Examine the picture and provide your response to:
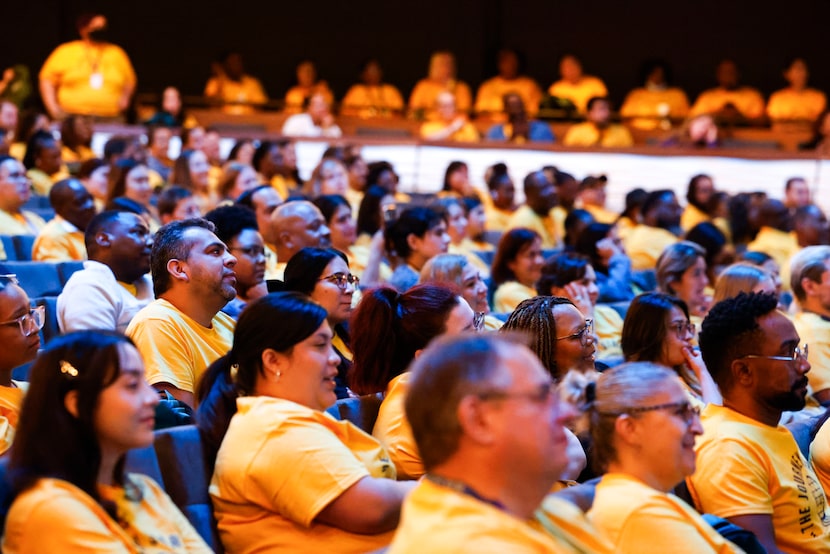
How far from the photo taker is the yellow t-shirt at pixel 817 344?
13.8 ft

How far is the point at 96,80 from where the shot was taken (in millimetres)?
9844

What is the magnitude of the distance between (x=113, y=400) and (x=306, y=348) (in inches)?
19.8

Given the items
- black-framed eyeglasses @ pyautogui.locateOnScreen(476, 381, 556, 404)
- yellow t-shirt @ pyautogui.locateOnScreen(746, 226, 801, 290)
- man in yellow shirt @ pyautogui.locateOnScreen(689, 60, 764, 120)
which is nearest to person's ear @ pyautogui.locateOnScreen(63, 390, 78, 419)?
black-framed eyeglasses @ pyautogui.locateOnScreen(476, 381, 556, 404)

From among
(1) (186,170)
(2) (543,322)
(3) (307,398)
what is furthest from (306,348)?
(1) (186,170)

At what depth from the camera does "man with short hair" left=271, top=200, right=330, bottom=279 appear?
465 centimetres

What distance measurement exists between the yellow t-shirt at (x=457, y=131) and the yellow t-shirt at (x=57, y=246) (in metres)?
5.08

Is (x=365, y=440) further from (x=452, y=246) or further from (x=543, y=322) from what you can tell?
(x=452, y=246)

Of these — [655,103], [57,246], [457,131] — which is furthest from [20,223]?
[655,103]

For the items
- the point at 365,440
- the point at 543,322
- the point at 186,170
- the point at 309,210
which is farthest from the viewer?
the point at 186,170

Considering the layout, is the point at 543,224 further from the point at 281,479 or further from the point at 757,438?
the point at 281,479

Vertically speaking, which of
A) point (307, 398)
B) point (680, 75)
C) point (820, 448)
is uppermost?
point (680, 75)

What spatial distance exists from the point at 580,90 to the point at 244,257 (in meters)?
8.02

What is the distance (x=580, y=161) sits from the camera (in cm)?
951

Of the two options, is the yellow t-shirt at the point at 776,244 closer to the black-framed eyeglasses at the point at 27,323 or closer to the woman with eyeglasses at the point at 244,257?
the woman with eyeglasses at the point at 244,257
